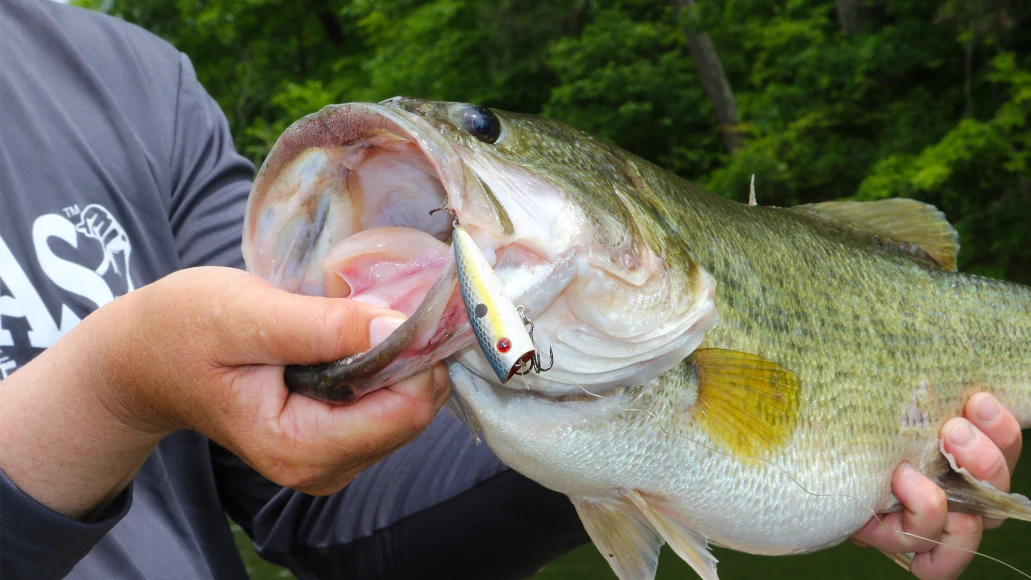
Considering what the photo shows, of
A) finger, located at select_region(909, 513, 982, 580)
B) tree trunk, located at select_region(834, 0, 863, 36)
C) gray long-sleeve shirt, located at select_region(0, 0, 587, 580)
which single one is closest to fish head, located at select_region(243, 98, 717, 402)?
gray long-sleeve shirt, located at select_region(0, 0, 587, 580)

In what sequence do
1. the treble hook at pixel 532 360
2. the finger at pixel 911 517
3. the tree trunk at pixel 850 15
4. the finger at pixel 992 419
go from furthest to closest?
1. the tree trunk at pixel 850 15
2. the finger at pixel 992 419
3. the finger at pixel 911 517
4. the treble hook at pixel 532 360

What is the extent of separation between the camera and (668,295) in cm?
149

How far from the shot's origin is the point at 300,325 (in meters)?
1.10

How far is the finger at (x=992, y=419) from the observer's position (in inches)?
83.7

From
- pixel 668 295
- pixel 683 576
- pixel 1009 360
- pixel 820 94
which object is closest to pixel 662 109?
pixel 820 94

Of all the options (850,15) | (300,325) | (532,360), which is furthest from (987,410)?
(850,15)

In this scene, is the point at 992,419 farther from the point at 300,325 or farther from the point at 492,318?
the point at 300,325

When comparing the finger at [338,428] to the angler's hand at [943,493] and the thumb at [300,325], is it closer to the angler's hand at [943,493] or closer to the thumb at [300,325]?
the thumb at [300,325]

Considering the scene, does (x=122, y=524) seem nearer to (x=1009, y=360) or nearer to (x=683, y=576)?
(x=1009, y=360)

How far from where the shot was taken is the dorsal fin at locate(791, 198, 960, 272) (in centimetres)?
230

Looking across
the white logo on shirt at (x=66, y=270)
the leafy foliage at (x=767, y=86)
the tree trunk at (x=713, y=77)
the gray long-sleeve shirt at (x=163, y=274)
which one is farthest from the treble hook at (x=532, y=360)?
the tree trunk at (x=713, y=77)

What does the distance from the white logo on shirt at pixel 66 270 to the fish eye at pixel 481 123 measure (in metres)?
0.82

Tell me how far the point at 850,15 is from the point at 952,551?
9.46m

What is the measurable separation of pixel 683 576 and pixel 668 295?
433 centimetres
